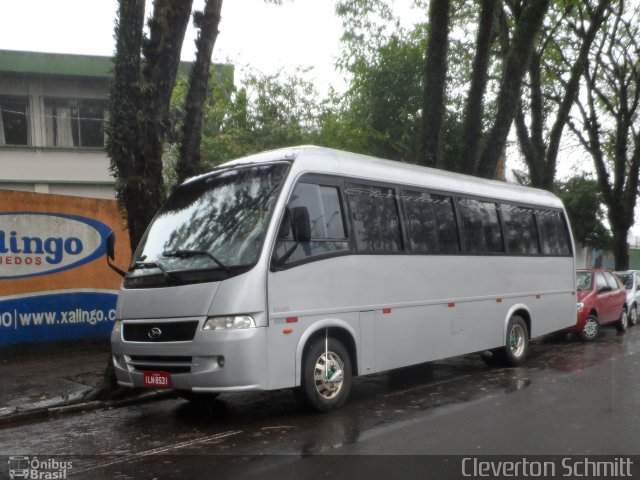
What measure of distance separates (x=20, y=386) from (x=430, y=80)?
9.37 m

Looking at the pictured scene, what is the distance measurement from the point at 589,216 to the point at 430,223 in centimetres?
2619

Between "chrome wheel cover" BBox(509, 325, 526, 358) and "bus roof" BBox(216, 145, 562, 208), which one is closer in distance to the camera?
"bus roof" BBox(216, 145, 562, 208)

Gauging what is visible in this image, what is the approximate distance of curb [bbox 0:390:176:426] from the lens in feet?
25.9

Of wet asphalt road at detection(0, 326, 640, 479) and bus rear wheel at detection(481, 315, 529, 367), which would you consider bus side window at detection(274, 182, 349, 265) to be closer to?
wet asphalt road at detection(0, 326, 640, 479)

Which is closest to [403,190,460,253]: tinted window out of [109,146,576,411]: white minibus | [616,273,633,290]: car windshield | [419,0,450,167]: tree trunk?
[109,146,576,411]: white minibus

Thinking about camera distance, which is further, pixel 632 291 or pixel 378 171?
pixel 632 291

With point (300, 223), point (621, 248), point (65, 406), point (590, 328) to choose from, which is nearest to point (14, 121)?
point (65, 406)

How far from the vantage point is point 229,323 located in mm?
6840

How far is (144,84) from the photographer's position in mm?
8719

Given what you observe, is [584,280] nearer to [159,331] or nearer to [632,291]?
[632,291]

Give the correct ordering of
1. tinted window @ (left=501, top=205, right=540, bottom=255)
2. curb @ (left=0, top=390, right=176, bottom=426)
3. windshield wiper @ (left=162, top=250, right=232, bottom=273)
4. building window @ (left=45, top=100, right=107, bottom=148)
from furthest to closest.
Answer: building window @ (left=45, top=100, right=107, bottom=148) → tinted window @ (left=501, top=205, right=540, bottom=255) → curb @ (left=0, top=390, right=176, bottom=426) → windshield wiper @ (left=162, top=250, right=232, bottom=273)

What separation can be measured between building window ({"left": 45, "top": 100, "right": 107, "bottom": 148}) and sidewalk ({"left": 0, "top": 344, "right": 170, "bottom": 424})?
44.7ft

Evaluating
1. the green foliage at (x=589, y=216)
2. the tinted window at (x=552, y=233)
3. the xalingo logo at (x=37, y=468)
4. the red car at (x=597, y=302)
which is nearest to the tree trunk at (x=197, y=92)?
the xalingo logo at (x=37, y=468)

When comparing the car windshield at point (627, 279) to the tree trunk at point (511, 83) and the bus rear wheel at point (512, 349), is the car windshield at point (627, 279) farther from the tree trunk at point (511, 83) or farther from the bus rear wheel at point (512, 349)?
the bus rear wheel at point (512, 349)
